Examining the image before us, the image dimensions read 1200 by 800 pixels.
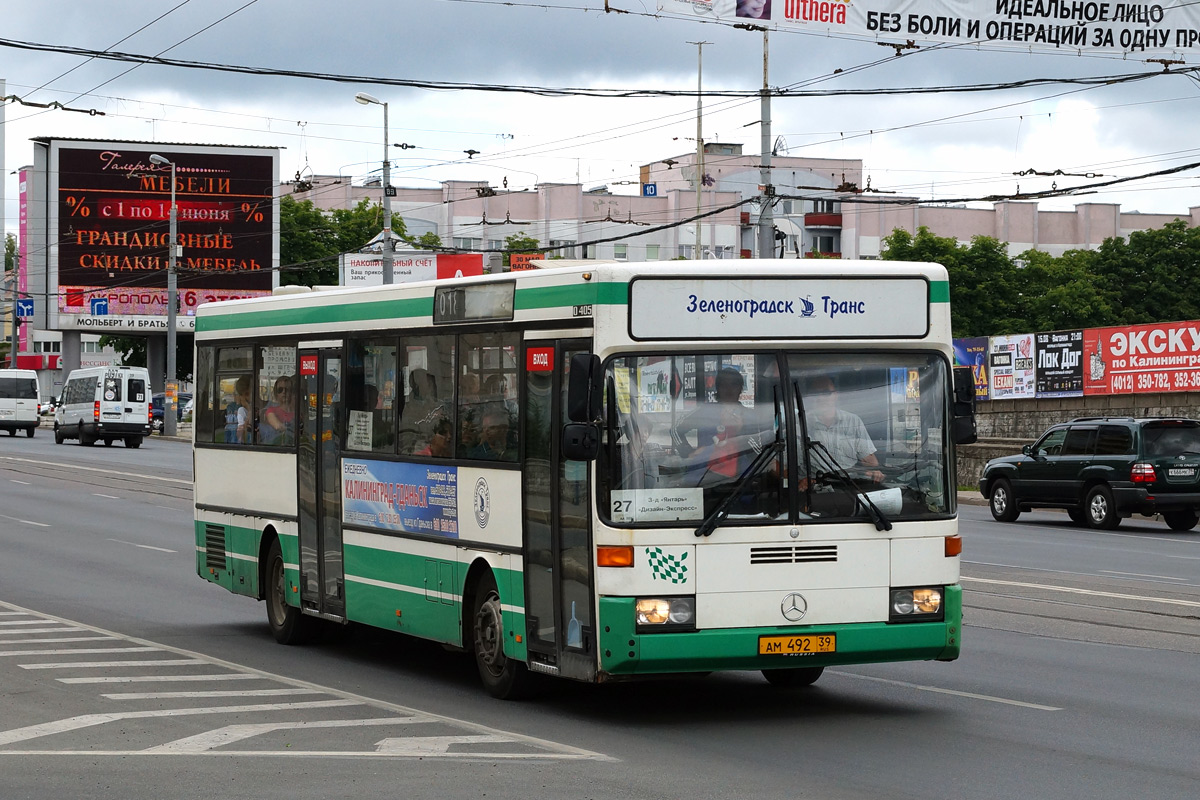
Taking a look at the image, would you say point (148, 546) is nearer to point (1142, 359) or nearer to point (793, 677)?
point (793, 677)

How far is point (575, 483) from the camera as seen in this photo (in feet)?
32.0

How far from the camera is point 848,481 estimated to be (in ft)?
31.8

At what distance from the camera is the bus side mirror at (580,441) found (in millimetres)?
9266

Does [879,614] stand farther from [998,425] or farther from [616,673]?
[998,425]

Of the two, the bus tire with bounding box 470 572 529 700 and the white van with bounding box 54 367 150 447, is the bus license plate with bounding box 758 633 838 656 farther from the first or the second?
the white van with bounding box 54 367 150 447

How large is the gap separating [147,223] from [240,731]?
67511mm

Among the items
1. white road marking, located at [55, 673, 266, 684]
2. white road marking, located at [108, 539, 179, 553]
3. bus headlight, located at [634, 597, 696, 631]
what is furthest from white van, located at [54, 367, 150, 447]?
bus headlight, located at [634, 597, 696, 631]

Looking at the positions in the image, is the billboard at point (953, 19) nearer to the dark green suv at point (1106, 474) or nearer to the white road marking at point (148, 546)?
the dark green suv at point (1106, 474)

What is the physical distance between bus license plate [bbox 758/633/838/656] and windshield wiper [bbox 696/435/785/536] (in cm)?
67

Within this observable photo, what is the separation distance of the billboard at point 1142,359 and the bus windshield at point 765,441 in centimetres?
3167

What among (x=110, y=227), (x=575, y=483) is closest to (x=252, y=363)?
(x=575, y=483)

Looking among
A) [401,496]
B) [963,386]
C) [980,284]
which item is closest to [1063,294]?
[980,284]

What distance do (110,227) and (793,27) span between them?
181ft

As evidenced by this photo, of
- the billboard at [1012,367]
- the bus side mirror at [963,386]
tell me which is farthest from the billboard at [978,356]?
the bus side mirror at [963,386]
